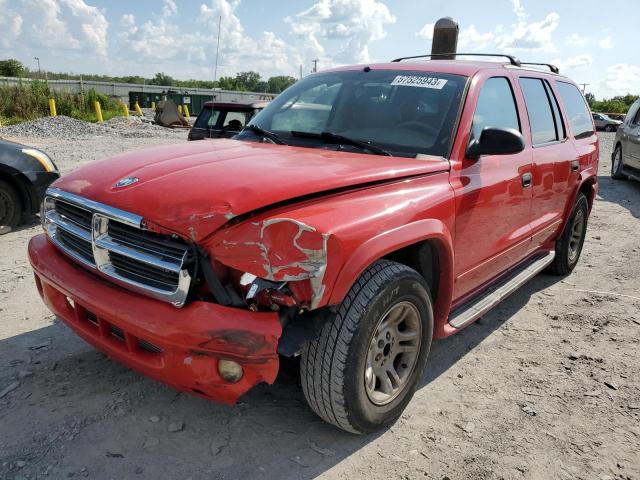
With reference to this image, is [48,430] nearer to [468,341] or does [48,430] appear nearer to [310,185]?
[310,185]

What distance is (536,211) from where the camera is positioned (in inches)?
157

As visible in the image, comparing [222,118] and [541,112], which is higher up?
[541,112]

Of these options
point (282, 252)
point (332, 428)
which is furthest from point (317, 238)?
point (332, 428)

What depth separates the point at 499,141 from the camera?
2938mm

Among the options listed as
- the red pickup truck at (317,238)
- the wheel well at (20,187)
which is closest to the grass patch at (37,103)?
the wheel well at (20,187)

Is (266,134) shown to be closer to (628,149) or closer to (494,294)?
(494,294)

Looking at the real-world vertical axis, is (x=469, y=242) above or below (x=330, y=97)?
below

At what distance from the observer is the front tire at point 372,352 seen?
2.28 m

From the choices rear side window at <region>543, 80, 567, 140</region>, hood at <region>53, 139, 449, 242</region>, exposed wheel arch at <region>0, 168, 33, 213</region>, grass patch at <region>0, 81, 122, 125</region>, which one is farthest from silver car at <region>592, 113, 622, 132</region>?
hood at <region>53, 139, 449, 242</region>

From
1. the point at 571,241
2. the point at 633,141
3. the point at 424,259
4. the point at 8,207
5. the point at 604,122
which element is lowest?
the point at 8,207

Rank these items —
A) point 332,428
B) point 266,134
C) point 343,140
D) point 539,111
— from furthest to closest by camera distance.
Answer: point 539,111 → point 266,134 → point 343,140 → point 332,428

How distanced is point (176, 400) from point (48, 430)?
0.63m

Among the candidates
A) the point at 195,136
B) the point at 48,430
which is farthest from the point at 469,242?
the point at 195,136

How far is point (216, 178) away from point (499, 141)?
62.9 inches
